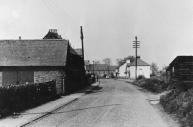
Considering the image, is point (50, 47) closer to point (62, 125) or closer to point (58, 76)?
point (58, 76)

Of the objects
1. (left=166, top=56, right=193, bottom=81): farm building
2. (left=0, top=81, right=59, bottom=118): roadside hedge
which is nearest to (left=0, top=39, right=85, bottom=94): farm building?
(left=0, top=81, right=59, bottom=118): roadside hedge

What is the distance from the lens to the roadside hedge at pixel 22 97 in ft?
39.3

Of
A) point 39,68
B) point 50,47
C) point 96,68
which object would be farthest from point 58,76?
point 96,68

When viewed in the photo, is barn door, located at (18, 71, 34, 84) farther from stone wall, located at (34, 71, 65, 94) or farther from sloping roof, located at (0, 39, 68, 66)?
sloping roof, located at (0, 39, 68, 66)

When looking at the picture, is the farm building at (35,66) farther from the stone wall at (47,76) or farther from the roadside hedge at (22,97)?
the roadside hedge at (22,97)

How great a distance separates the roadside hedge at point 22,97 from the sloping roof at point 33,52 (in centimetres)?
512

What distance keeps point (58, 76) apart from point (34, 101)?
7874mm

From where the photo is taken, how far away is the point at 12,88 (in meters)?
13.0

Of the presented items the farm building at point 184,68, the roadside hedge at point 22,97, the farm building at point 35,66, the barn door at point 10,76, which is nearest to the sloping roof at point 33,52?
the farm building at point 35,66

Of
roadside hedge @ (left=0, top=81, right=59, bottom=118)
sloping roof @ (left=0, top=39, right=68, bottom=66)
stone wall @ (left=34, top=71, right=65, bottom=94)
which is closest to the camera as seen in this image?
roadside hedge @ (left=0, top=81, right=59, bottom=118)

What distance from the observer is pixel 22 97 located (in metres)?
14.2

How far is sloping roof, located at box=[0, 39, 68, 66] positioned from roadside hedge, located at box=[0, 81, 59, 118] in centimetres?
512

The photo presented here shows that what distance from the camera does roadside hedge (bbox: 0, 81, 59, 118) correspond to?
1198cm

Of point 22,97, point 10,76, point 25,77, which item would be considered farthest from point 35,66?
point 22,97
